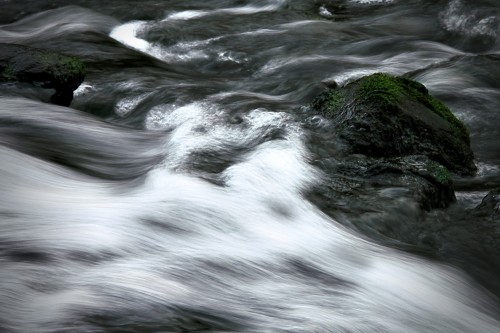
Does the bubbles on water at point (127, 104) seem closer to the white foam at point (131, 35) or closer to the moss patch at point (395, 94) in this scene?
the white foam at point (131, 35)

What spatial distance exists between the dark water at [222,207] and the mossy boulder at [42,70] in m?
0.15

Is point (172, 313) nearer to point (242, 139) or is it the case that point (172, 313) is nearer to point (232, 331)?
point (232, 331)

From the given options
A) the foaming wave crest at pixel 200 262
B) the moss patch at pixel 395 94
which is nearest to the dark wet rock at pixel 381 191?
the foaming wave crest at pixel 200 262

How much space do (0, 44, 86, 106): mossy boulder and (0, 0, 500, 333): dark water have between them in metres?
0.15

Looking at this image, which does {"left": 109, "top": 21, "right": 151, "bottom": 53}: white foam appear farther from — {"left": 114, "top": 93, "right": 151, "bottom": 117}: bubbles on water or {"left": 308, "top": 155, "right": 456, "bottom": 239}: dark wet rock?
{"left": 308, "top": 155, "right": 456, "bottom": 239}: dark wet rock

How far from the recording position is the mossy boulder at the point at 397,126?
647 centimetres

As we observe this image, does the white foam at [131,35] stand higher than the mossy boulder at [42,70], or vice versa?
the mossy boulder at [42,70]

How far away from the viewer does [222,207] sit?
5211mm

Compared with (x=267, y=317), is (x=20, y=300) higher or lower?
higher

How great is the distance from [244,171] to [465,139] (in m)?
2.07

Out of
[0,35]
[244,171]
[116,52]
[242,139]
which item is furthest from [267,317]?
[0,35]

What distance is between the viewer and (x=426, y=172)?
6023 millimetres

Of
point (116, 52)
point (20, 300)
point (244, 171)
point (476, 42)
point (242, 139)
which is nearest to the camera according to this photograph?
point (20, 300)

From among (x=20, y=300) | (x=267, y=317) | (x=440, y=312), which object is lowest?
(x=440, y=312)
